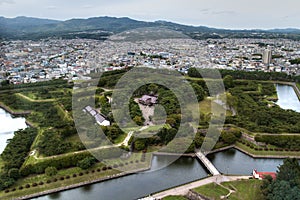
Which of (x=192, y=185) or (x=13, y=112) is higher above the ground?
(x=13, y=112)

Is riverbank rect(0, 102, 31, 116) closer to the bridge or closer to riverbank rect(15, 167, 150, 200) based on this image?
riverbank rect(15, 167, 150, 200)

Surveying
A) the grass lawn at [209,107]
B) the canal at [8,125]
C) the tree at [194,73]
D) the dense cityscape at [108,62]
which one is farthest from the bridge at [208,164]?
the dense cityscape at [108,62]

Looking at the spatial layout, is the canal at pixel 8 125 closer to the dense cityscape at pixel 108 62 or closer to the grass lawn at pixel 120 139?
the grass lawn at pixel 120 139

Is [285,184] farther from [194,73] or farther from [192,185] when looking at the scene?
[194,73]

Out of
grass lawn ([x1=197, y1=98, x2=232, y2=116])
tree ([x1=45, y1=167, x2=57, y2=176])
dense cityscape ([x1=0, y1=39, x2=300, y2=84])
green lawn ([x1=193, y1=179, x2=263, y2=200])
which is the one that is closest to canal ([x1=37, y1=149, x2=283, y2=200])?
tree ([x1=45, y1=167, x2=57, y2=176])

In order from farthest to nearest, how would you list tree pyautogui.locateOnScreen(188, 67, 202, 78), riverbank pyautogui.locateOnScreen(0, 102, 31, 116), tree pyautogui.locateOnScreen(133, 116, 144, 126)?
tree pyautogui.locateOnScreen(188, 67, 202, 78) → riverbank pyautogui.locateOnScreen(0, 102, 31, 116) → tree pyautogui.locateOnScreen(133, 116, 144, 126)

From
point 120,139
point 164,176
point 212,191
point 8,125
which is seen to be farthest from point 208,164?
point 8,125
